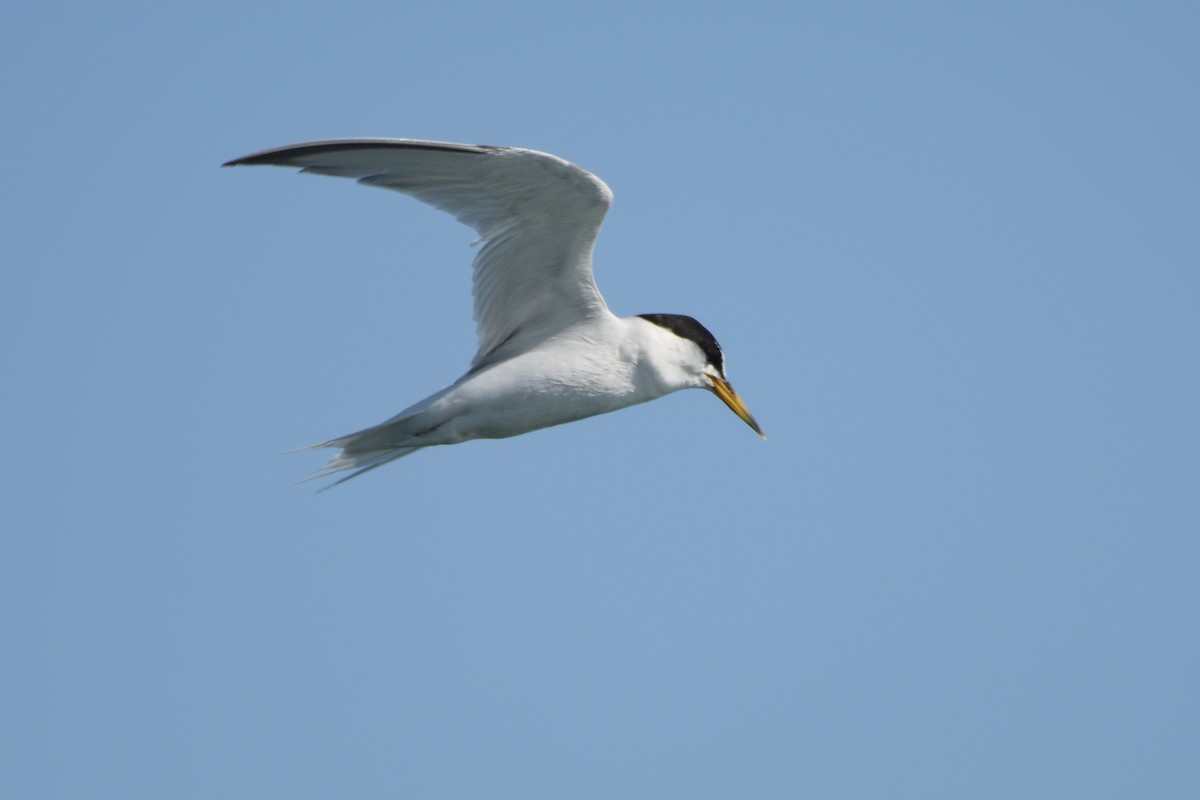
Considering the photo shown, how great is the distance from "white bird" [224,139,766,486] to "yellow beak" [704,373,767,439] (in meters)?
0.41

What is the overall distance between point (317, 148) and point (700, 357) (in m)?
3.13

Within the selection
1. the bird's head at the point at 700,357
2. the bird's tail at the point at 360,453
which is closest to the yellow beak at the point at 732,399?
the bird's head at the point at 700,357

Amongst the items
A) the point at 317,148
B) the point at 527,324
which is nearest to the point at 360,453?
the point at 527,324

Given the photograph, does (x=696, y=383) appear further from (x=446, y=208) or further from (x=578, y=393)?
(x=446, y=208)

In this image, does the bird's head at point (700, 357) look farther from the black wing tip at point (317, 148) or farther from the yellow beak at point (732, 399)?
the black wing tip at point (317, 148)

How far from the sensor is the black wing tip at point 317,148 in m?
6.30

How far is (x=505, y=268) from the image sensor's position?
805 cm

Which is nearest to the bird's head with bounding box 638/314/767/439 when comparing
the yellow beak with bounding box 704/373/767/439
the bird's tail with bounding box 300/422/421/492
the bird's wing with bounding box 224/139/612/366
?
the yellow beak with bounding box 704/373/767/439

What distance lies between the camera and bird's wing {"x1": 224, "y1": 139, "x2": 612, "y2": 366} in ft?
22.2

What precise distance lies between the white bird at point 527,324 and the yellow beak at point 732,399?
1.33ft

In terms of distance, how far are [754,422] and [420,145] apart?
348 centimetres

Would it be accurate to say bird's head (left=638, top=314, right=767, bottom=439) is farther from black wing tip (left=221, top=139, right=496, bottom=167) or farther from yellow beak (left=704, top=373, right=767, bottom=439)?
black wing tip (left=221, top=139, right=496, bottom=167)

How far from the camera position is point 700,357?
28.6 ft

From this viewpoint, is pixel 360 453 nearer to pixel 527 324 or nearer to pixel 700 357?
pixel 527 324
